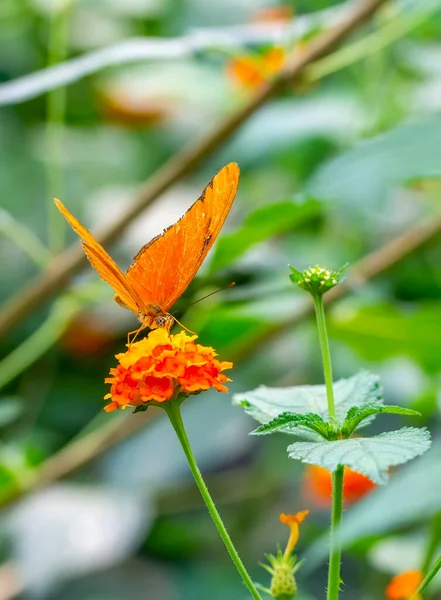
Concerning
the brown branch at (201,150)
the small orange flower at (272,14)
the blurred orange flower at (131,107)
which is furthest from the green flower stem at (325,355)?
the blurred orange flower at (131,107)

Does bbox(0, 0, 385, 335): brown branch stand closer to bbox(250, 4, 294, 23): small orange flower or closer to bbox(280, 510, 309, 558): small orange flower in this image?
bbox(250, 4, 294, 23): small orange flower

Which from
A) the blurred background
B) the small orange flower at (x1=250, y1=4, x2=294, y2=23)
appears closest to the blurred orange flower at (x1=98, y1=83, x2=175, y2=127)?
the blurred background

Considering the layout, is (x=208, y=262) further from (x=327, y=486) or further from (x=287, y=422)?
(x=287, y=422)

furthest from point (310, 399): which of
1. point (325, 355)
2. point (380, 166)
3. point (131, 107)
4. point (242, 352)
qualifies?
point (131, 107)

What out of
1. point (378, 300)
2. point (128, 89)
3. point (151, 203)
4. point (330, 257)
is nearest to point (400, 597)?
point (151, 203)

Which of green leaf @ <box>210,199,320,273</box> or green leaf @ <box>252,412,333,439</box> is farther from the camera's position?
green leaf @ <box>210,199,320,273</box>

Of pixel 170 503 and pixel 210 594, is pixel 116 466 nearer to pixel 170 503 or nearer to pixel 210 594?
pixel 170 503
